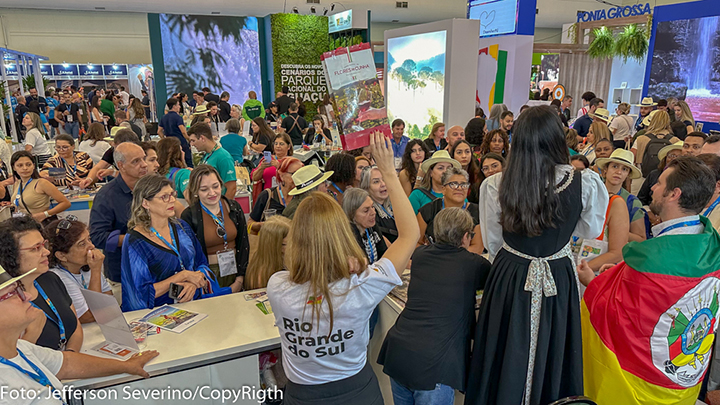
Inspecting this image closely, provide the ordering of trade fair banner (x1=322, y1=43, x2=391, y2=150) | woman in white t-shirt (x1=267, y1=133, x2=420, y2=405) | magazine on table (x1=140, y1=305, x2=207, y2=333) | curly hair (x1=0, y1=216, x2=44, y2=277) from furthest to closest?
1. magazine on table (x1=140, y1=305, x2=207, y2=333)
2. curly hair (x1=0, y1=216, x2=44, y2=277)
3. trade fair banner (x1=322, y1=43, x2=391, y2=150)
4. woman in white t-shirt (x1=267, y1=133, x2=420, y2=405)

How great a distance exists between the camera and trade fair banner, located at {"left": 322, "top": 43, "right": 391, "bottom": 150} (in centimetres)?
163

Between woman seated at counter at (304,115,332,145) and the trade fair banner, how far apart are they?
6.31 metres

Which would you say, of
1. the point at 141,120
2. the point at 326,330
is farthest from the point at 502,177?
the point at 141,120

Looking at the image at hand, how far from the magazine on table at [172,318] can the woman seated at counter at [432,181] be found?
1.89m

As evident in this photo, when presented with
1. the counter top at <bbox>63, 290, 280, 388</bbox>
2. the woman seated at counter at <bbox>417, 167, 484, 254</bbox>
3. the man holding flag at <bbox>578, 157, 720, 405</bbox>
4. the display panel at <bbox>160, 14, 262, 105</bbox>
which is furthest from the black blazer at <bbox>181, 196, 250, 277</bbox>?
the display panel at <bbox>160, 14, 262, 105</bbox>

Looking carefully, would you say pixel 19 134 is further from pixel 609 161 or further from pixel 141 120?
pixel 609 161

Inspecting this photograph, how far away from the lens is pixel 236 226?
314 centimetres

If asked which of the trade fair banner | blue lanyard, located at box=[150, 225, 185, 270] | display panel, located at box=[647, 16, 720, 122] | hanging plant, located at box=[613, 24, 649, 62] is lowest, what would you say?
blue lanyard, located at box=[150, 225, 185, 270]

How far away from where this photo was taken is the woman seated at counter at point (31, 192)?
4176 millimetres

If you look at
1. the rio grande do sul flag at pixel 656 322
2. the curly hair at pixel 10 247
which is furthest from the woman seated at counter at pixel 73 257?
the rio grande do sul flag at pixel 656 322

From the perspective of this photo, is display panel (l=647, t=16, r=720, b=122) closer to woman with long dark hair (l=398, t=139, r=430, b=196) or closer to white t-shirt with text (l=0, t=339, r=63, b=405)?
woman with long dark hair (l=398, t=139, r=430, b=196)

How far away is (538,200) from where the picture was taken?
163 cm

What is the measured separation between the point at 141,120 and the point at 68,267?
806 centimetres

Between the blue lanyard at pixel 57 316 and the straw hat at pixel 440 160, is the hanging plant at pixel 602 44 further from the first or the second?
the blue lanyard at pixel 57 316
